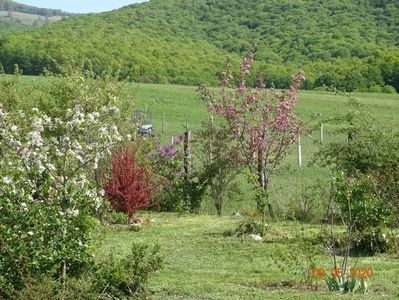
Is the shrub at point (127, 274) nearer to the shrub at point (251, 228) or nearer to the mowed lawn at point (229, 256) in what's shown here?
the mowed lawn at point (229, 256)

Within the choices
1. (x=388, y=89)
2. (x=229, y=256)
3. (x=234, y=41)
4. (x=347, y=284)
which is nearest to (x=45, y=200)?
(x=347, y=284)

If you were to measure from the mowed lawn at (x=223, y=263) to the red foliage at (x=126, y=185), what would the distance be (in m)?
0.51

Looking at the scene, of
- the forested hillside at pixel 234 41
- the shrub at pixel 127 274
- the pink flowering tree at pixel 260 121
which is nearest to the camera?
the shrub at pixel 127 274

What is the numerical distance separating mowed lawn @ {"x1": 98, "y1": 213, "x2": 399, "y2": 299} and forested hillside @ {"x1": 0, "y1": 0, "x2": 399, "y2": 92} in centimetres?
4746

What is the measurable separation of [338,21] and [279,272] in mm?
81374

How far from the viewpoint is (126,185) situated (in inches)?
616

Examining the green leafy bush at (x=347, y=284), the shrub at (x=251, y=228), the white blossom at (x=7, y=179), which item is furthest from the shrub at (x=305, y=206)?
the white blossom at (x=7, y=179)

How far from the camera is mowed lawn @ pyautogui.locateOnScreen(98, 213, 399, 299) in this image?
31.9 ft

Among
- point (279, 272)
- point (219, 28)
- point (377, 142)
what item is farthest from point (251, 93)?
point (219, 28)

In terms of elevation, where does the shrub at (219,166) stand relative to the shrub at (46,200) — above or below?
below

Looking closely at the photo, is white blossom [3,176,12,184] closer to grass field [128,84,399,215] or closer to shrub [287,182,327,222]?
shrub [287,182,327,222]

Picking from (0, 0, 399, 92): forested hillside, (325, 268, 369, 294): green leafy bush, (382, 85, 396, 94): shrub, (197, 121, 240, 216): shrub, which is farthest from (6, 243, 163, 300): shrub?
(382, 85, 396, 94): shrub

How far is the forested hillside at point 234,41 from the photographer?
6944 cm

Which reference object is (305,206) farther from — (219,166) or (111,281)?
(111,281)
